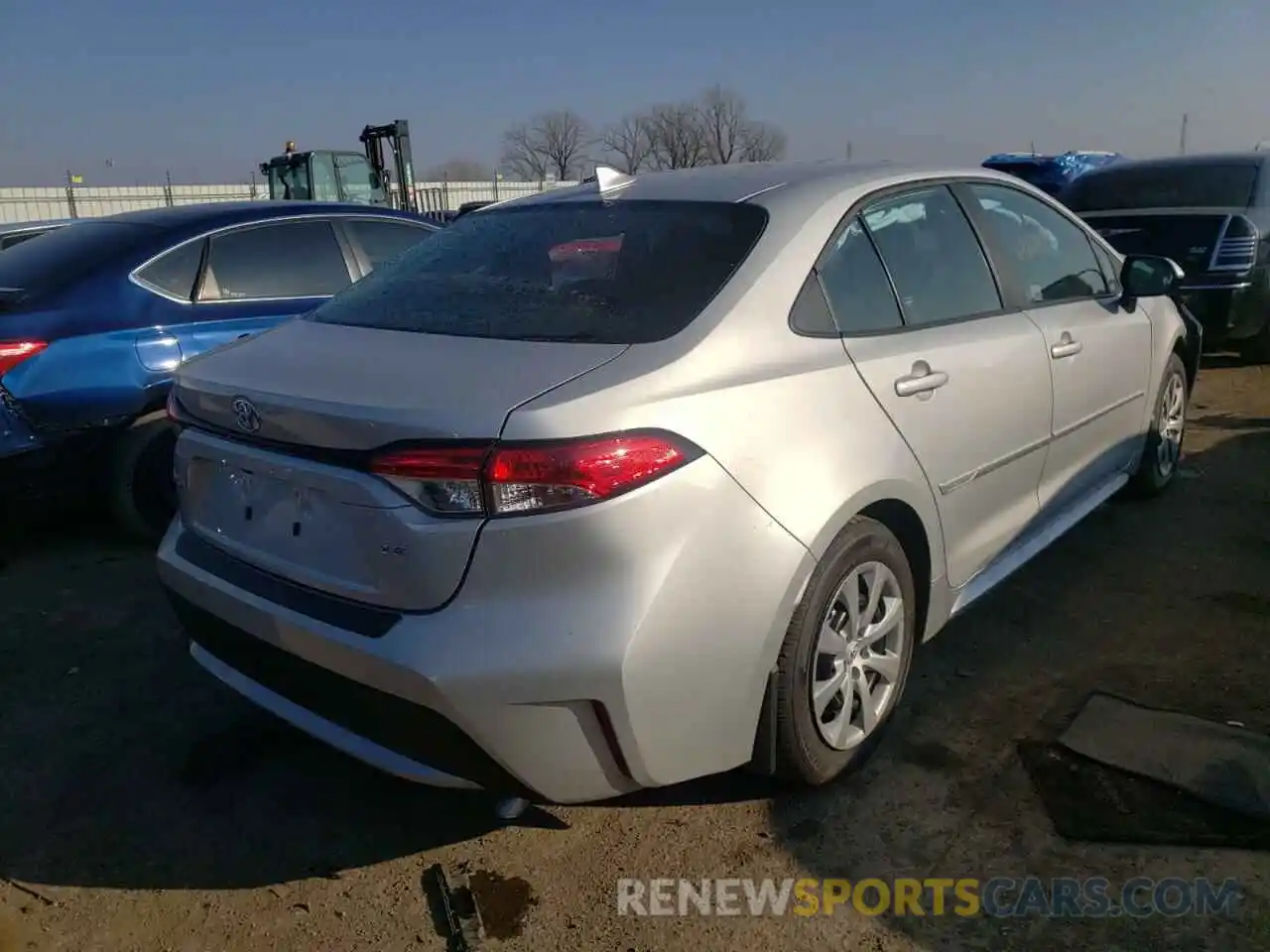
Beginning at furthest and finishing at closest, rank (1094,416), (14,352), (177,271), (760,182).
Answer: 1. (177,271)
2. (14,352)
3. (1094,416)
4. (760,182)

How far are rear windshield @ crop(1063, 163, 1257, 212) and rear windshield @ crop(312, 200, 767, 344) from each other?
663 cm

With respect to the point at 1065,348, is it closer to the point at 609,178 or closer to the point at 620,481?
the point at 609,178

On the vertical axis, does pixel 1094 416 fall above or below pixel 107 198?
below

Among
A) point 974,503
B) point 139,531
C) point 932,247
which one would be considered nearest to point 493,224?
point 932,247

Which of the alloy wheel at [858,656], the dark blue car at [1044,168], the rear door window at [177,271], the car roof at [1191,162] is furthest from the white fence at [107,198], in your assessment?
the alloy wheel at [858,656]

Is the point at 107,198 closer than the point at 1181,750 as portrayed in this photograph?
No

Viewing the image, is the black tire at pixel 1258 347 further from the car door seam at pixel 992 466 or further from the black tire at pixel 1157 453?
the car door seam at pixel 992 466

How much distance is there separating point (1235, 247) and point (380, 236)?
5812mm

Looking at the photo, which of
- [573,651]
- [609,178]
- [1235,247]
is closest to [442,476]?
[573,651]

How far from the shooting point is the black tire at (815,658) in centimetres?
229

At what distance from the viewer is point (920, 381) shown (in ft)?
8.76

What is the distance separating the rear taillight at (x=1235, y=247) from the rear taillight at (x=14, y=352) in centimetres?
726

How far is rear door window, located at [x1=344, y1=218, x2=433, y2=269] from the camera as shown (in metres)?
5.39

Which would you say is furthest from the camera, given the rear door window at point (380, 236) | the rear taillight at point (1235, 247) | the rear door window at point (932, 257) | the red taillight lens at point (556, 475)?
the rear taillight at point (1235, 247)
